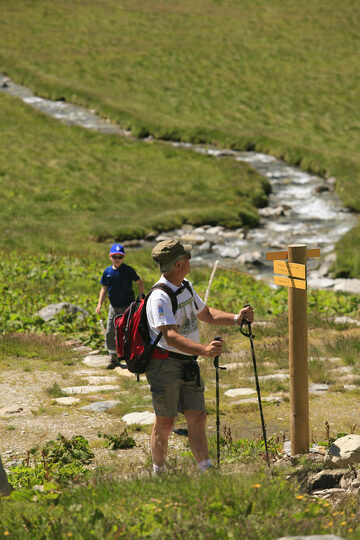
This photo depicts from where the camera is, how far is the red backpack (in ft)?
21.5

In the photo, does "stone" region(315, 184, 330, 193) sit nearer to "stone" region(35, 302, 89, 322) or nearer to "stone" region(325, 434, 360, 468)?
"stone" region(35, 302, 89, 322)

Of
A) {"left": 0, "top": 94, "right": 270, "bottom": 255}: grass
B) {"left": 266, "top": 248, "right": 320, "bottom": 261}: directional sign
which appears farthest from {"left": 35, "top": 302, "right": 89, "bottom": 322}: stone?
{"left": 266, "top": 248, "right": 320, "bottom": 261}: directional sign

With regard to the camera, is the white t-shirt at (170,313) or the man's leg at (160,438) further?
the man's leg at (160,438)

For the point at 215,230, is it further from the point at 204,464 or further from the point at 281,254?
the point at 204,464

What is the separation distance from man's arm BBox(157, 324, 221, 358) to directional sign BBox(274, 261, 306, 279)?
1543mm

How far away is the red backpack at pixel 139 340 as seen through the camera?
656 cm

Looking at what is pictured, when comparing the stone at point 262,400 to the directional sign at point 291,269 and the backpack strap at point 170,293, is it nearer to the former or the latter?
the directional sign at point 291,269

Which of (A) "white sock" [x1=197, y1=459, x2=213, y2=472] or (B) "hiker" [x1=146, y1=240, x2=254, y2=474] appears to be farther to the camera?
(A) "white sock" [x1=197, y1=459, x2=213, y2=472]

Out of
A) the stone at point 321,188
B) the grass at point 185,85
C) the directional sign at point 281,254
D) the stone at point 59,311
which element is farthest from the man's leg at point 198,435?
the stone at point 321,188

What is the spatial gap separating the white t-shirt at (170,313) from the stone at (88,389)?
4.55m

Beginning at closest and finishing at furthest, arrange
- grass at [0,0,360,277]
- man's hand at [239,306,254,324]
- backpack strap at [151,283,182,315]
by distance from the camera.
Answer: backpack strap at [151,283,182,315] → man's hand at [239,306,254,324] → grass at [0,0,360,277]

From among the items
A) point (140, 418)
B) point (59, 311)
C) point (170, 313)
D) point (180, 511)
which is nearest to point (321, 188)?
point (59, 311)

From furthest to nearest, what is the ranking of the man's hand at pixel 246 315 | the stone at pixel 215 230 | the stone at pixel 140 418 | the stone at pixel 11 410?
the stone at pixel 215 230, the stone at pixel 11 410, the stone at pixel 140 418, the man's hand at pixel 246 315

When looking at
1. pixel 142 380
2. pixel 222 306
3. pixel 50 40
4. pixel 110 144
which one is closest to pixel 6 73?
pixel 50 40
